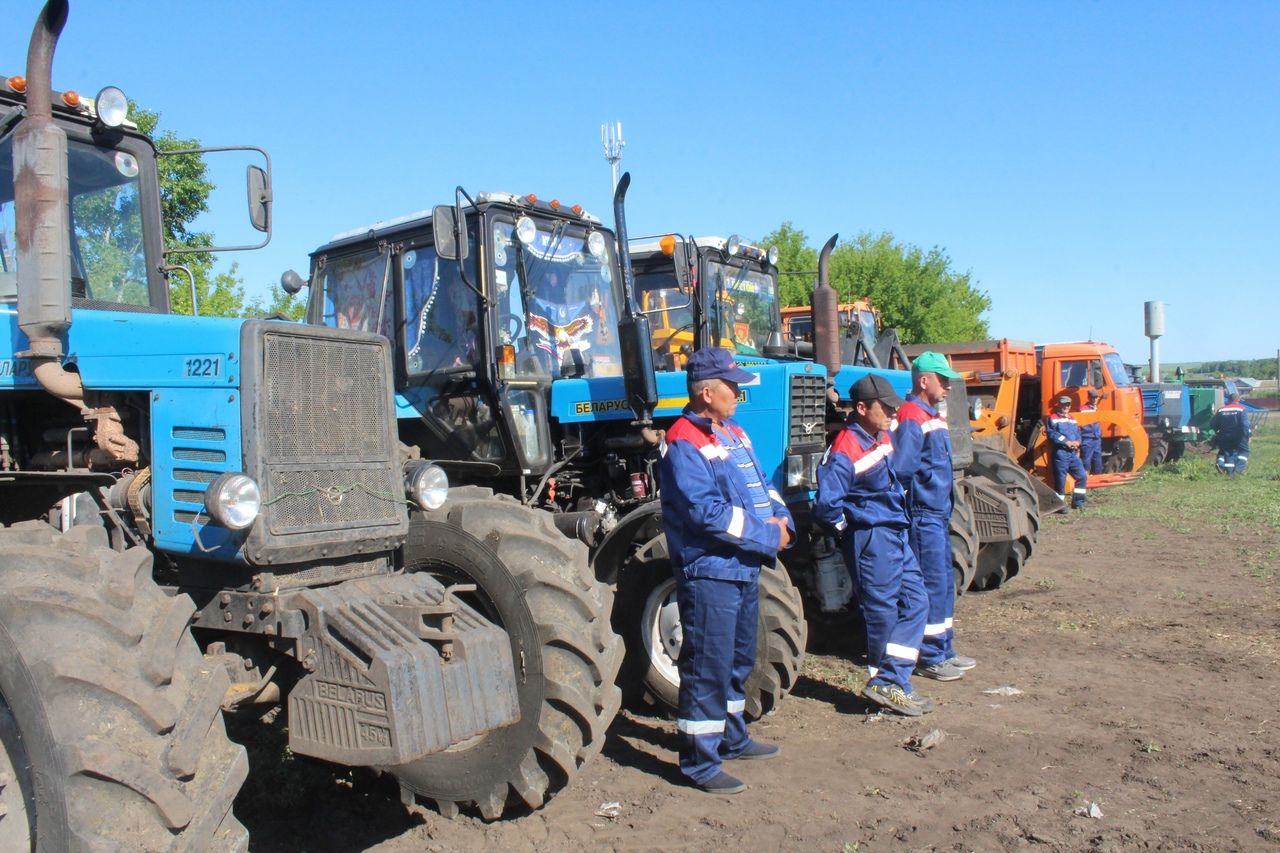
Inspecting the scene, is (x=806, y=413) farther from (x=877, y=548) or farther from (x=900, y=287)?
(x=900, y=287)

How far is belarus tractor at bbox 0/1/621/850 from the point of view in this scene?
113 inches

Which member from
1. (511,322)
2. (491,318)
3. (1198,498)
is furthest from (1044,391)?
(491,318)

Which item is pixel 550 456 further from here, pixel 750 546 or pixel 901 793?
pixel 901 793

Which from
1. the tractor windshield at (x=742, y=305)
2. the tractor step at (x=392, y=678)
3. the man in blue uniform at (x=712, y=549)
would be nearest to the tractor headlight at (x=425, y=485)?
the tractor step at (x=392, y=678)

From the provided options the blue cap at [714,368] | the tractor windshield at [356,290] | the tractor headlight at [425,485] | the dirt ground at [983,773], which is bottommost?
the dirt ground at [983,773]

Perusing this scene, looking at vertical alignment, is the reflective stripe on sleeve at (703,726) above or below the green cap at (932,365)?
below

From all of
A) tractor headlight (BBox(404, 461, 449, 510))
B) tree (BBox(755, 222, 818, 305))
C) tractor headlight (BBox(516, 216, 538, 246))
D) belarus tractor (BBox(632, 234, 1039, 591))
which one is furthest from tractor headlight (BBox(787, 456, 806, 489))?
tree (BBox(755, 222, 818, 305))

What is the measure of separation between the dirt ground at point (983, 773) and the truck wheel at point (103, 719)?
1.23m

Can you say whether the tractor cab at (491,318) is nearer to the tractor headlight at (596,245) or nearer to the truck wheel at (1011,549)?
the tractor headlight at (596,245)

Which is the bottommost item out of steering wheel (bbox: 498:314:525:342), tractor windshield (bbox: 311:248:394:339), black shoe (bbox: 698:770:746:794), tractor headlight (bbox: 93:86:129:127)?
black shoe (bbox: 698:770:746:794)

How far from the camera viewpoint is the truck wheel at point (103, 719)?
2797mm

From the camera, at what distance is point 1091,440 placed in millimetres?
16609

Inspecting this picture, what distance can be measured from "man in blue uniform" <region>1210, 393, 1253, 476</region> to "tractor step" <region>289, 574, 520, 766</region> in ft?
64.6

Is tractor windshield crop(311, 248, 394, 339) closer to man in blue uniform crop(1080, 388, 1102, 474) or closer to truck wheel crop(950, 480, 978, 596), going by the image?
truck wheel crop(950, 480, 978, 596)
